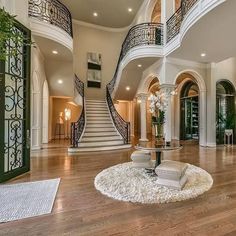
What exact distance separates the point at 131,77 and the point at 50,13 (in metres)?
5.06

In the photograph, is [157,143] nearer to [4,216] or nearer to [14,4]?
[4,216]

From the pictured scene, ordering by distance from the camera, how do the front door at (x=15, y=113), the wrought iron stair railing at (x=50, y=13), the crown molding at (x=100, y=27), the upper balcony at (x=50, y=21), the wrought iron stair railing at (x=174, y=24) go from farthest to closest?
the crown molding at (x=100, y=27), the wrought iron stair railing at (x=174, y=24), the wrought iron stair railing at (x=50, y=13), the upper balcony at (x=50, y=21), the front door at (x=15, y=113)

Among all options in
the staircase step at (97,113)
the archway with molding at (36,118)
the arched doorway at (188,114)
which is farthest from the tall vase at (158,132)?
the arched doorway at (188,114)

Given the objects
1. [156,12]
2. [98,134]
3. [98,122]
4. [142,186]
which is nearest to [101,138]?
[98,134]

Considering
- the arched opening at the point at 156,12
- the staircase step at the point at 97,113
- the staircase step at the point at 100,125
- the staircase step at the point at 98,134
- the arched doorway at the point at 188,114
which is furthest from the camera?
the arched doorway at the point at 188,114

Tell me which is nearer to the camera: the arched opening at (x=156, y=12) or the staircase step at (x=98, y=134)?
the staircase step at (x=98, y=134)

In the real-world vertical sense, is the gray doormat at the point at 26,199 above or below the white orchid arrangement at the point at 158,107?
below

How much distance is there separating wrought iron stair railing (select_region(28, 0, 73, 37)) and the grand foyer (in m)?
0.06

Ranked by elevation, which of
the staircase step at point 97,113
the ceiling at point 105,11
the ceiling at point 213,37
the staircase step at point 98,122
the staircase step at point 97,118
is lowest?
the staircase step at point 98,122

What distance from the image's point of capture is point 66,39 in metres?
6.31

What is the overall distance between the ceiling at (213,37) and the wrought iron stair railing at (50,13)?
4313mm

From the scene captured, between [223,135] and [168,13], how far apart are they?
6.47m

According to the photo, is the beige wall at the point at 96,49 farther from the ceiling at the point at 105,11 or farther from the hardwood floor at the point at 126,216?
the hardwood floor at the point at 126,216

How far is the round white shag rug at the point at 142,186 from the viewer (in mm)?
2833
